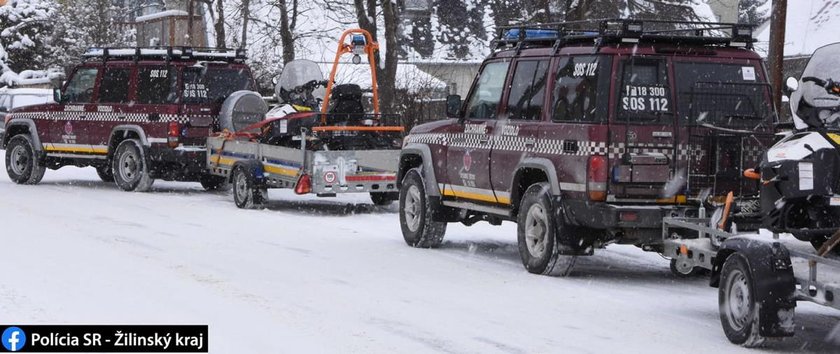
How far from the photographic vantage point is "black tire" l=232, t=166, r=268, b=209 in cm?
1872

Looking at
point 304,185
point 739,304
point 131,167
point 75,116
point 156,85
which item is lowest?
point 739,304

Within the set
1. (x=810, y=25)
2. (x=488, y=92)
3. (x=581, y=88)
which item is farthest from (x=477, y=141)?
(x=810, y=25)

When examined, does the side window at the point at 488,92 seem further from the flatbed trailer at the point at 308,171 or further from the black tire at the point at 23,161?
the black tire at the point at 23,161

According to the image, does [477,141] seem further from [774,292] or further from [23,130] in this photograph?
[23,130]

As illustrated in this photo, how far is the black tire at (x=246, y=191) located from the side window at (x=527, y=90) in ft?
21.7

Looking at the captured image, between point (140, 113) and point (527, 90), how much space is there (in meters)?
10.3

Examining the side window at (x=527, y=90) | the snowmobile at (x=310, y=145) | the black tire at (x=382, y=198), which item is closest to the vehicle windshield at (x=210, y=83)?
the snowmobile at (x=310, y=145)

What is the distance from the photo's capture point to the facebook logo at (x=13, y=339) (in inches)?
328

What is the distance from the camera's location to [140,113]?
21344 mm

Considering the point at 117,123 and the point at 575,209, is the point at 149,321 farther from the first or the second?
the point at 117,123

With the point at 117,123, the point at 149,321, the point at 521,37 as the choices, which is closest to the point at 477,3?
the point at 117,123

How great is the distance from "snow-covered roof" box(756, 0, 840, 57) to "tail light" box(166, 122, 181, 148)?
25.0 metres

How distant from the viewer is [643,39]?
38.0 feet

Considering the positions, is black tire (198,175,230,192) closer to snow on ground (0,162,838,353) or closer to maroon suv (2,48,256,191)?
maroon suv (2,48,256,191)
